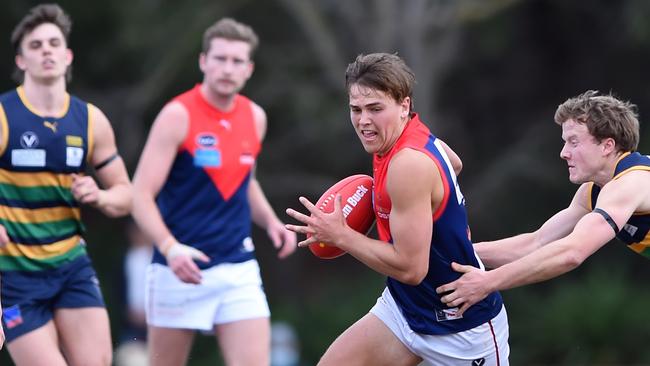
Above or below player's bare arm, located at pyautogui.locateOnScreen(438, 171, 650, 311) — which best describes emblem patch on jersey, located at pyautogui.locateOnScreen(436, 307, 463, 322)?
below

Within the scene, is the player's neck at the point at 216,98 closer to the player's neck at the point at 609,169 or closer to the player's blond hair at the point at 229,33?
the player's blond hair at the point at 229,33

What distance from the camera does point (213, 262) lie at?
283 inches

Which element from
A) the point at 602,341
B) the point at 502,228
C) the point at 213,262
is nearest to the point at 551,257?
the point at 213,262

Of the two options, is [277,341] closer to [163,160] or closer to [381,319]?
[163,160]

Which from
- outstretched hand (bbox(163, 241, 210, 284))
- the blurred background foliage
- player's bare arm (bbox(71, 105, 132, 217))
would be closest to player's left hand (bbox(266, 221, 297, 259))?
outstretched hand (bbox(163, 241, 210, 284))

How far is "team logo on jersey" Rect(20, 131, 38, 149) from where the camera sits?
6.46 m

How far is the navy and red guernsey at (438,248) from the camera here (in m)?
5.33

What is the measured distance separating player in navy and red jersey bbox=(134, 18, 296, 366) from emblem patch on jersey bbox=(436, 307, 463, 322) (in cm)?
168

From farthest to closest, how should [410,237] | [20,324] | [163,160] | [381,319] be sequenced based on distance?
1. [163,160]
2. [20,324]
3. [381,319]
4. [410,237]

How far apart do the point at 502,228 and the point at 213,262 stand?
8.77m

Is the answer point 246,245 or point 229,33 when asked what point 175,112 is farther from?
point 246,245

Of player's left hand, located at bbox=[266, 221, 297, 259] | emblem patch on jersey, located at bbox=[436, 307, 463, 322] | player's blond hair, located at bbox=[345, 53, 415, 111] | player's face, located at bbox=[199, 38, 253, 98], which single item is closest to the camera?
player's blond hair, located at bbox=[345, 53, 415, 111]

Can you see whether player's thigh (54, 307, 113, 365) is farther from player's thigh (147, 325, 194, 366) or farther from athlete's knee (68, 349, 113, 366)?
player's thigh (147, 325, 194, 366)

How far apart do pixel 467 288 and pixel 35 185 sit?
256cm
